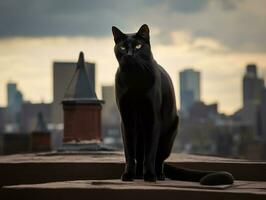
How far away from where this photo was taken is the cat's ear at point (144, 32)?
466 inches

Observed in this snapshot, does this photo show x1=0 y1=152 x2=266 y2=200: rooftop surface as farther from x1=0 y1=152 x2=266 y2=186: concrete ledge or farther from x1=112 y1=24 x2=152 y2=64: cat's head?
x1=112 y1=24 x2=152 y2=64: cat's head

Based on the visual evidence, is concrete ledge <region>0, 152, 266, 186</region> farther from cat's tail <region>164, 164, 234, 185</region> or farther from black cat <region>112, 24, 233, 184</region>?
black cat <region>112, 24, 233, 184</region>

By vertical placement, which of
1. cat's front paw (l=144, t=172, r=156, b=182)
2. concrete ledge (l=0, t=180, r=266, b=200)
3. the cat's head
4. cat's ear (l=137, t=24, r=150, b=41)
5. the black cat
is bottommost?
concrete ledge (l=0, t=180, r=266, b=200)

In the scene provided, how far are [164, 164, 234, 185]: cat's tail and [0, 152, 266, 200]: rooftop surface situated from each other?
15 cm

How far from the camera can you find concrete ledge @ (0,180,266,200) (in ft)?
33.8

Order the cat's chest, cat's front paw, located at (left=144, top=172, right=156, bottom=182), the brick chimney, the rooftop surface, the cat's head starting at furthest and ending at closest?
the brick chimney
cat's front paw, located at (left=144, top=172, right=156, bottom=182)
the cat's chest
the cat's head
the rooftop surface

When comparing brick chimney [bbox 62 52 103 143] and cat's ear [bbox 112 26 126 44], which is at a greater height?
cat's ear [bbox 112 26 126 44]

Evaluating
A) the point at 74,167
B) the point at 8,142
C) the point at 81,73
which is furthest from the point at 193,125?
the point at 74,167

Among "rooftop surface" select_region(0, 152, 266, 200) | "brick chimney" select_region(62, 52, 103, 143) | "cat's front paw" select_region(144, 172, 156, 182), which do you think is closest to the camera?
"rooftop surface" select_region(0, 152, 266, 200)

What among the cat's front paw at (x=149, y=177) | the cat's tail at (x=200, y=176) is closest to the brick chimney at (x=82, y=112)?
the cat's tail at (x=200, y=176)

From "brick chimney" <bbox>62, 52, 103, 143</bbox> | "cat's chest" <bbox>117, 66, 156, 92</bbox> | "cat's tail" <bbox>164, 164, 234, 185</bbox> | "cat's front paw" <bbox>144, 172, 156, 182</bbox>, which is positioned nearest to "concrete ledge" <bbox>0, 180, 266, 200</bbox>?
"cat's tail" <bbox>164, 164, 234, 185</bbox>

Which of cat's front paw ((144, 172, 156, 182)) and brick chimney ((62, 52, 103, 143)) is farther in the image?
brick chimney ((62, 52, 103, 143))

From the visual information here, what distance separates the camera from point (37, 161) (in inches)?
593

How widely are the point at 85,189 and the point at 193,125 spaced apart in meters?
137
